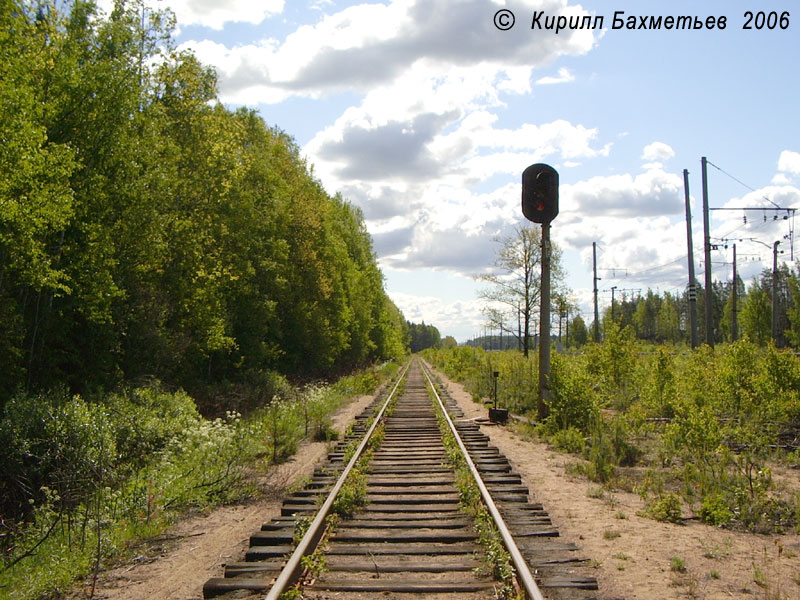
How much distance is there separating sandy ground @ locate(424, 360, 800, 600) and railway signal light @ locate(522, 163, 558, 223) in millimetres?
6527

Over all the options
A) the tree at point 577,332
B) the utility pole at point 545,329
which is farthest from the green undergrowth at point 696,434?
the tree at point 577,332

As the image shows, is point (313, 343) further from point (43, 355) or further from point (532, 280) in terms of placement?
point (43, 355)

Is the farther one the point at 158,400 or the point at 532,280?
the point at 532,280

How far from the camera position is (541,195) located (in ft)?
45.3

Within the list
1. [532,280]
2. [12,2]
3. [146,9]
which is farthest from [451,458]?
[532,280]

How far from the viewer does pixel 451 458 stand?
10.5 m

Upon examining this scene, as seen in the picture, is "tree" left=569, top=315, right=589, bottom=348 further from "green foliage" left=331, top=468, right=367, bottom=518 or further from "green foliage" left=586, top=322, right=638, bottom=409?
"green foliage" left=331, top=468, right=367, bottom=518

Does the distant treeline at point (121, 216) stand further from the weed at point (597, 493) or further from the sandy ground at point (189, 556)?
the weed at point (597, 493)

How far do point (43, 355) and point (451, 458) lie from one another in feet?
31.5

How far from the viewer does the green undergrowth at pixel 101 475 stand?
6.49 metres

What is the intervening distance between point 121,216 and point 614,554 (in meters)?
13.5

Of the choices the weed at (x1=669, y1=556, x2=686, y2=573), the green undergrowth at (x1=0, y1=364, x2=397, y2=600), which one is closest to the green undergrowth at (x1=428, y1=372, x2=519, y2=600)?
the weed at (x1=669, y1=556, x2=686, y2=573)

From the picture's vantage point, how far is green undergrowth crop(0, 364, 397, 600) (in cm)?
649

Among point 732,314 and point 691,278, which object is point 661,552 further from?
point 732,314
